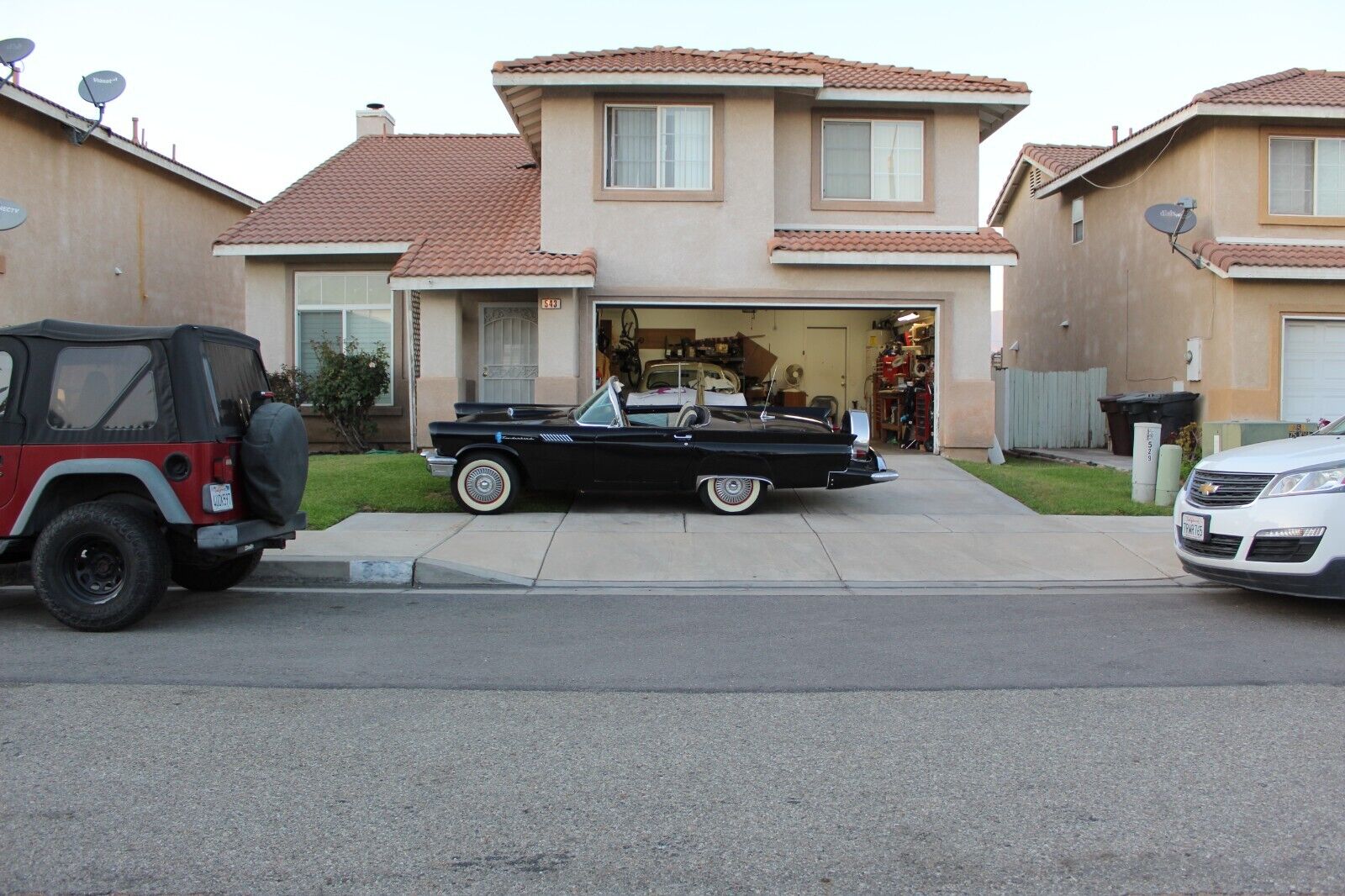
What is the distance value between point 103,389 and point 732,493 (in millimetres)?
6395

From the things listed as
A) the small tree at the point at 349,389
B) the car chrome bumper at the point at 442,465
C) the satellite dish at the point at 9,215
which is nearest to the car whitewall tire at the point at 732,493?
the car chrome bumper at the point at 442,465

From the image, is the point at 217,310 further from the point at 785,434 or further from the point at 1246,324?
the point at 1246,324

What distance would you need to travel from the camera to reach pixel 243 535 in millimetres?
7215

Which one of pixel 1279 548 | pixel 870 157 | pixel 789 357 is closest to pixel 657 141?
pixel 870 157

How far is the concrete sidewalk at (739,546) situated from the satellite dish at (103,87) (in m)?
8.52

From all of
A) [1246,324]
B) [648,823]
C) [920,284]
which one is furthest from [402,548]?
[1246,324]

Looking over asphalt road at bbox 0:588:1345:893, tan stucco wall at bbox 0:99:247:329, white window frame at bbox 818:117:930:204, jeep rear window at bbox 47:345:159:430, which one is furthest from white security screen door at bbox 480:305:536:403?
jeep rear window at bbox 47:345:159:430

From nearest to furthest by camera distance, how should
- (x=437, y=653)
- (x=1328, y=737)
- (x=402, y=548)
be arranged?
(x=1328, y=737) < (x=437, y=653) < (x=402, y=548)

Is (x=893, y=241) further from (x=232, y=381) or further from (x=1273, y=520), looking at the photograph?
(x=232, y=381)

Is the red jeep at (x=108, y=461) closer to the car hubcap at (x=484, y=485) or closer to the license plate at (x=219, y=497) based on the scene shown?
the license plate at (x=219, y=497)

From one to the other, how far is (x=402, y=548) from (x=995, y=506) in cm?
671

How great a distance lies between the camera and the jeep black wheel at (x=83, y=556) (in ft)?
22.4

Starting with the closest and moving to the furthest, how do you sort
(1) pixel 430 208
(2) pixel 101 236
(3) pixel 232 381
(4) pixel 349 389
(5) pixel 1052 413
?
(3) pixel 232 381
(4) pixel 349 389
(1) pixel 430 208
(2) pixel 101 236
(5) pixel 1052 413

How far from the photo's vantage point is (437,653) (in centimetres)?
658
